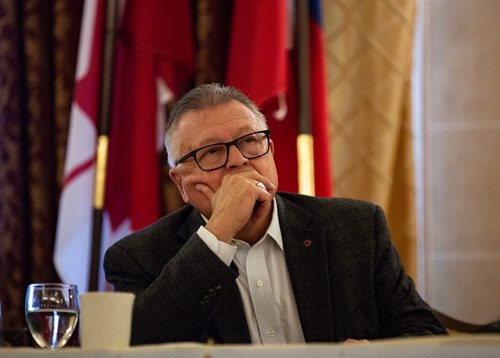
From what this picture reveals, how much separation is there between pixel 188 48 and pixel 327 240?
155 centimetres

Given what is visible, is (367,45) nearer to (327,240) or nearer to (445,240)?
(445,240)

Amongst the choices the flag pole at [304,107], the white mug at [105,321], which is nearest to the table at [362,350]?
the white mug at [105,321]

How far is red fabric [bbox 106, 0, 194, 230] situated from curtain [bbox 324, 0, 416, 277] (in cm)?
66

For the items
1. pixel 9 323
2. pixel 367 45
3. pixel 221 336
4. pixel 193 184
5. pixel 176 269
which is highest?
pixel 367 45

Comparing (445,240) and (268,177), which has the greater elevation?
(268,177)

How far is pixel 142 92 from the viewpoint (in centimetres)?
356

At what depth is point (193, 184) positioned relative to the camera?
2330mm

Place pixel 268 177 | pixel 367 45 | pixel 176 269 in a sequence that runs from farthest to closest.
→ pixel 367 45
pixel 268 177
pixel 176 269

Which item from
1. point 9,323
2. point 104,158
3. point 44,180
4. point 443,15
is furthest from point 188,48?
point 9,323

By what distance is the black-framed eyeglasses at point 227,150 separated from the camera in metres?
2.26

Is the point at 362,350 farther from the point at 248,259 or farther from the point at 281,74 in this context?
the point at 281,74

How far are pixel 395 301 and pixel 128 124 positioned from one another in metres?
1.83

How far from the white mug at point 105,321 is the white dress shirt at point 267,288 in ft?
2.84

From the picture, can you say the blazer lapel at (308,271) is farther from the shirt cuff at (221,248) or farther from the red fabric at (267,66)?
the red fabric at (267,66)
